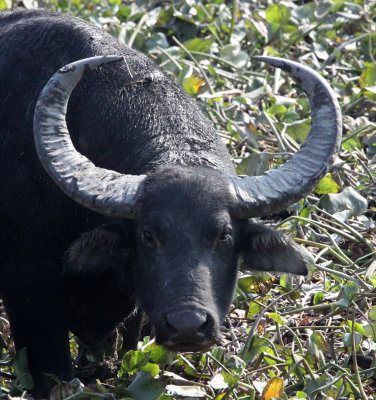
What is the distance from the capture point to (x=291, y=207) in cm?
745

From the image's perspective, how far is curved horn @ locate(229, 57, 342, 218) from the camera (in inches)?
204

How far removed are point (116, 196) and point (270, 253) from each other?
1.09m

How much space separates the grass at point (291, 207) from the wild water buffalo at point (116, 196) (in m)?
0.46

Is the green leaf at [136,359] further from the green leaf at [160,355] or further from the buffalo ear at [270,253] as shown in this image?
the buffalo ear at [270,253]

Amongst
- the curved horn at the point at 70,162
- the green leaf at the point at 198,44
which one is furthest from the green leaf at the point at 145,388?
the green leaf at the point at 198,44

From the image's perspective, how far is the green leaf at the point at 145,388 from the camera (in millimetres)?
5363

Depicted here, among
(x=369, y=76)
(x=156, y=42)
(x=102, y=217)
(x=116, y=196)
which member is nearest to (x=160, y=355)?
(x=102, y=217)

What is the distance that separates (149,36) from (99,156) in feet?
14.7

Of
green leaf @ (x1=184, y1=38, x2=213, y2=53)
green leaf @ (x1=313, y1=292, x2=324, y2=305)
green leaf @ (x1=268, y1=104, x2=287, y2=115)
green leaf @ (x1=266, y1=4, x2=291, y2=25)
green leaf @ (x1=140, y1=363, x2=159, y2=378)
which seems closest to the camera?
green leaf @ (x1=140, y1=363, x2=159, y2=378)

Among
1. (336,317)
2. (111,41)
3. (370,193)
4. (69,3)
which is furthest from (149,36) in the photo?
(336,317)

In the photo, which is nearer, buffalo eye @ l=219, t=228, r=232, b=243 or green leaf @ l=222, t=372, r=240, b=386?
buffalo eye @ l=219, t=228, r=232, b=243

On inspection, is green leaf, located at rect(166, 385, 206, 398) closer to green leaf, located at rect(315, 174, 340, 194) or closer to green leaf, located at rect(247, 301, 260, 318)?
green leaf, located at rect(247, 301, 260, 318)

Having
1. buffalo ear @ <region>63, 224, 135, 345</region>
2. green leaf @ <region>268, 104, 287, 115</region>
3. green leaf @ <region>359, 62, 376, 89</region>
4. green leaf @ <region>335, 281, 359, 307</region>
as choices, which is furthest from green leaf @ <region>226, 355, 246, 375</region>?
green leaf @ <region>359, 62, 376, 89</region>

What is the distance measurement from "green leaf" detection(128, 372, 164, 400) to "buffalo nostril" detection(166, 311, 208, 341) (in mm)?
724
